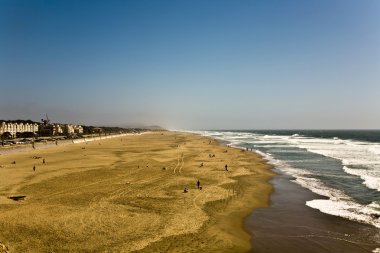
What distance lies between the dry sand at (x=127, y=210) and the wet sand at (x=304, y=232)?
44.9 inches

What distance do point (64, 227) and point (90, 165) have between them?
29640 millimetres

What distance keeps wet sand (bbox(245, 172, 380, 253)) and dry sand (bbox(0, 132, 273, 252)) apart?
1.14 m

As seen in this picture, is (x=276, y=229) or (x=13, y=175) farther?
(x=13, y=175)

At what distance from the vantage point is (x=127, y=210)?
24.0 meters

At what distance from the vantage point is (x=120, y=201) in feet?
87.1

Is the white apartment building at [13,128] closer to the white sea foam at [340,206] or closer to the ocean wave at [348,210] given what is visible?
the white sea foam at [340,206]

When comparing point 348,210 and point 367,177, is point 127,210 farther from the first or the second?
point 367,177

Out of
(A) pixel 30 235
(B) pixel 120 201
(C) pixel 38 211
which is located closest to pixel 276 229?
(B) pixel 120 201

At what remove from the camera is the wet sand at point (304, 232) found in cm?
1798

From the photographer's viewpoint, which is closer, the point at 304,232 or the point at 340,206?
the point at 304,232

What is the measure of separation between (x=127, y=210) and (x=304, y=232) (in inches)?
516

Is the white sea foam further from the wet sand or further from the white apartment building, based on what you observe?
the white apartment building

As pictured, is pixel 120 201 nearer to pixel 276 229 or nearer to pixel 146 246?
pixel 146 246

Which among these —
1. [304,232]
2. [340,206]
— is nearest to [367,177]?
[340,206]
